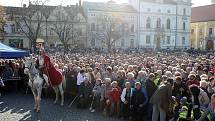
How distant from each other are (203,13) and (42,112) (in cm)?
7493

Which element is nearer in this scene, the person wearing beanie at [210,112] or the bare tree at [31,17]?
the person wearing beanie at [210,112]

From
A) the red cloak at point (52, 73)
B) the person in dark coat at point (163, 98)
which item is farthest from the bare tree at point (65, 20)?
the person in dark coat at point (163, 98)

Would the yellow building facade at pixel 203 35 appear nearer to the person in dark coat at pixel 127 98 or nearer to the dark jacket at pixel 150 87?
the person in dark coat at pixel 127 98

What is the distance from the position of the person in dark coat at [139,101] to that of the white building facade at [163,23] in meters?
60.8

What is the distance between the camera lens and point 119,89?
13477 millimetres

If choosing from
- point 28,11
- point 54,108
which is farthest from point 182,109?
point 28,11

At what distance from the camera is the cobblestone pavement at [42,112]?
1330 cm

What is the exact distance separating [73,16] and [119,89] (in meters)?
53.0

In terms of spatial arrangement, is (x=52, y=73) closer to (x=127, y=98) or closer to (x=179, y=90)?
(x=127, y=98)

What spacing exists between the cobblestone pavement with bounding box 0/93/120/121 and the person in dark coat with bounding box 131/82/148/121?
94cm

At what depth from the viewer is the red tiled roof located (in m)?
81.2

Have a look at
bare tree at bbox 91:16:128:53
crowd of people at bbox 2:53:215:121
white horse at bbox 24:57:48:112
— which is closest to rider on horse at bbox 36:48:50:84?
white horse at bbox 24:57:48:112

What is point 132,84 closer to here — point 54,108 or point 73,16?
point 54,108

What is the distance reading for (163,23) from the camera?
7775 centimetres
